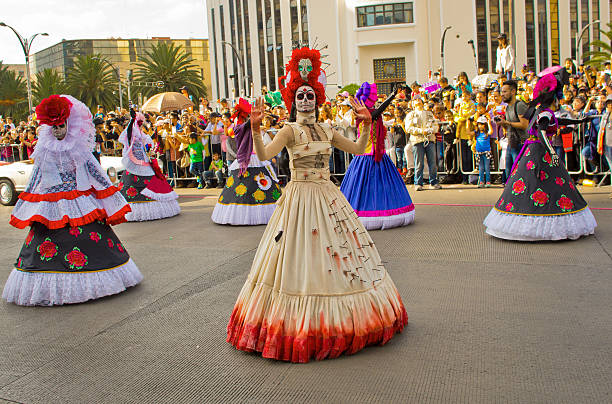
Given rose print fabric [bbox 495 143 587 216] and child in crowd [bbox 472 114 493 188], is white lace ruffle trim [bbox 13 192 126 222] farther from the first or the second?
child in crowd [bbox 472 114 493 188]

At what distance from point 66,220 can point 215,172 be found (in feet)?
34.9

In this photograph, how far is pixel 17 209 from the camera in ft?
19.8

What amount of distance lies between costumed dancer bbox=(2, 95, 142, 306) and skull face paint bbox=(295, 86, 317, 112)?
2689mm

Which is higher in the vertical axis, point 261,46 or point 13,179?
point 261,46

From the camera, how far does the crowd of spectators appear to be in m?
12.1

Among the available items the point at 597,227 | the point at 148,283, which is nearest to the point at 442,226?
the point at 597,227

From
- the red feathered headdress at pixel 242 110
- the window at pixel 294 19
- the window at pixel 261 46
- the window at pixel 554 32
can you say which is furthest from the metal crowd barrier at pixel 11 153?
the window at pixel 554 32

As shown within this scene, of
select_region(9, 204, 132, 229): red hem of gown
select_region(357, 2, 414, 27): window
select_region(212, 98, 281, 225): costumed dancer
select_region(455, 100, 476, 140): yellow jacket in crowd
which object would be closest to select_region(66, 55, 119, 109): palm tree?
select_region(357, 2, 414, 27): window

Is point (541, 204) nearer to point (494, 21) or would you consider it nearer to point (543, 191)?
point (543, 191)

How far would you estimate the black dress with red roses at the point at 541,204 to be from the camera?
23.9 ft

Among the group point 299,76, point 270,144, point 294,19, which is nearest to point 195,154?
point 299,76

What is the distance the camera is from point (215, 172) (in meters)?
16.4

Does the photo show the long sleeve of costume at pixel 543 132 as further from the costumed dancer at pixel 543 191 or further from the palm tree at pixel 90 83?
the palm tree at pixel 90 83

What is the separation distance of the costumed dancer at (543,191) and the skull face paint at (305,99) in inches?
158
